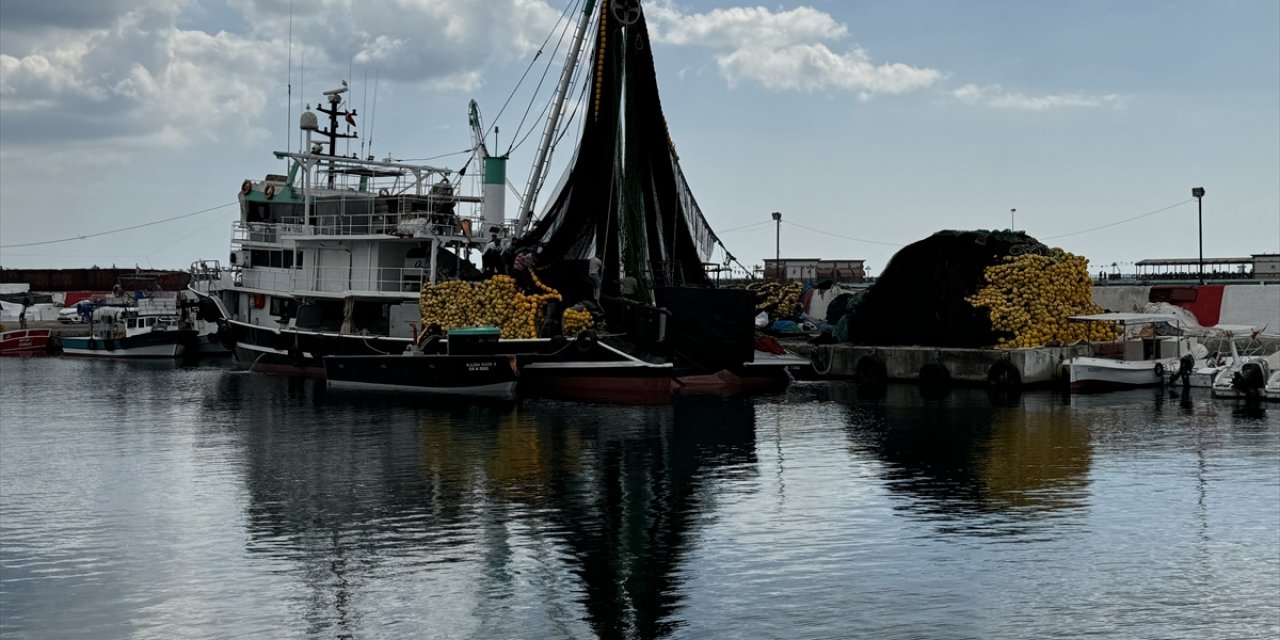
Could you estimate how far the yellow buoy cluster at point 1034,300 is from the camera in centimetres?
4803

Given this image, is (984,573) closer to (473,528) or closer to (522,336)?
(473,528)

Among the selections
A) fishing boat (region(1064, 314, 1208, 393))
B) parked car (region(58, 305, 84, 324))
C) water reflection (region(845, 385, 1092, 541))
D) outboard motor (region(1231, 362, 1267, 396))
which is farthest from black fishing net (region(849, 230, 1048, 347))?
parked car (region(58, 305, 84, 324))

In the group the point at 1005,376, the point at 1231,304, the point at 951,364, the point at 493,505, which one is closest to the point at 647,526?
the point at 493,505

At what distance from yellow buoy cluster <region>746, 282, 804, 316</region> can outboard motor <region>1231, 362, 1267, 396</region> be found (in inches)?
1020

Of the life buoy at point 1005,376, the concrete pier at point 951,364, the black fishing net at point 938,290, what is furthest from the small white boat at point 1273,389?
the black fishing net at point 938,290

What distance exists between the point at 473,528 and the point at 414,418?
55.7ft

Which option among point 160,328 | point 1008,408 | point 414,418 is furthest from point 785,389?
point 160,328

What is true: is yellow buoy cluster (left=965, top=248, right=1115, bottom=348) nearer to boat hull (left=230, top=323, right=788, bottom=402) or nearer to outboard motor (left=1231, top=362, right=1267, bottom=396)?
outboard motor (left=1231, top=362, right=1267, bottom=396)

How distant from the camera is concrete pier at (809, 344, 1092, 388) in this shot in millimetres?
46719

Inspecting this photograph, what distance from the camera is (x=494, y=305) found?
4572 centimetres

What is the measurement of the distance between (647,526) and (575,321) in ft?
72.1

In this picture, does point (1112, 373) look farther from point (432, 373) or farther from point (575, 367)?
point (432, 373)

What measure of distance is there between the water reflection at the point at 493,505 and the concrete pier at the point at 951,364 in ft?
38.8

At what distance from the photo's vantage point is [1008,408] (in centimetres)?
4072
